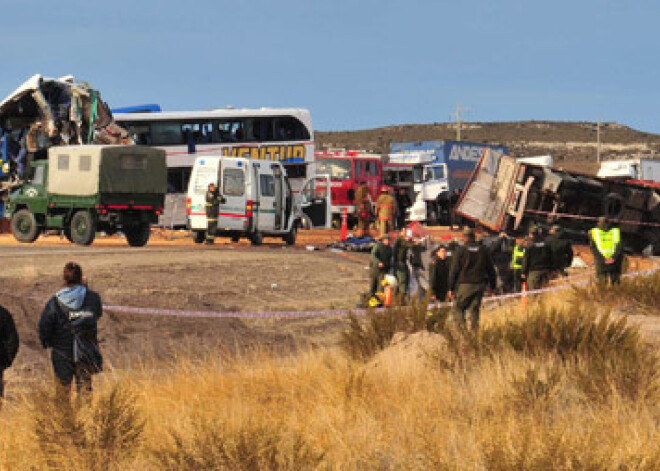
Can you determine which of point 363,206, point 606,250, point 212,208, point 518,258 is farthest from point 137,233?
point 606,250

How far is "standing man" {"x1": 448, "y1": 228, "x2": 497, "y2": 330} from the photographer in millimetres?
14852

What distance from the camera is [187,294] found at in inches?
786

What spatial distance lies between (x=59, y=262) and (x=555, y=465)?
51.9ft

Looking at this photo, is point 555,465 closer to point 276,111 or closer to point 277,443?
point 277,443

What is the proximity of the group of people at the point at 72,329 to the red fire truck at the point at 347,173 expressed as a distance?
30.7 metres

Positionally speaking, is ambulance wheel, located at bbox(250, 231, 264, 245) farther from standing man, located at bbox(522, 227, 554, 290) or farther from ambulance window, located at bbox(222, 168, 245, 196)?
standing man, located at bbox(522, 227, 554, 290)

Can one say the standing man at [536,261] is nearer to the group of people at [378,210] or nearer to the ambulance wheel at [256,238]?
the group of people at [378,210]

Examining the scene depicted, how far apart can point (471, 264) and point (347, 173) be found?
26829 mm

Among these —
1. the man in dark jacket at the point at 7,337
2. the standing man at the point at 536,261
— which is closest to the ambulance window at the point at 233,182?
the standing man at the point at 536,261

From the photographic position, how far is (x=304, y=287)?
877 inches

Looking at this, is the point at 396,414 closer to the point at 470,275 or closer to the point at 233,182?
the point at 470,275

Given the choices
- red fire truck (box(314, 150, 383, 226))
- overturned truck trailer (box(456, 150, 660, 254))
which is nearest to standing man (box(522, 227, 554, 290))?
overturned truck trailer (box(456, 150, 660, 254))

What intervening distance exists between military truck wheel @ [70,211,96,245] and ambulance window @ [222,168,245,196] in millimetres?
3470

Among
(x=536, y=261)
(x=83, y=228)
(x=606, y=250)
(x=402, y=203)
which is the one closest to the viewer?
(x=606, y=250)
